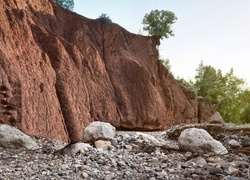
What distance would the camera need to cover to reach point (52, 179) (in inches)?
187

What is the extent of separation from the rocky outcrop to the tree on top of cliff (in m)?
1.07

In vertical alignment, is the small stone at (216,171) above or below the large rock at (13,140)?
below

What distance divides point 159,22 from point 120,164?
67.5 ft

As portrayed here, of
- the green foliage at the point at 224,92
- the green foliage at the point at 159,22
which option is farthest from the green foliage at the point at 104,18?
the green foliage at the point at 224,92

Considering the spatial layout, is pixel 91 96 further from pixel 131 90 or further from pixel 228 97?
pixel 228 97

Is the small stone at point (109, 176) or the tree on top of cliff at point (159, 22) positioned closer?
the small stone at point (109, 176)

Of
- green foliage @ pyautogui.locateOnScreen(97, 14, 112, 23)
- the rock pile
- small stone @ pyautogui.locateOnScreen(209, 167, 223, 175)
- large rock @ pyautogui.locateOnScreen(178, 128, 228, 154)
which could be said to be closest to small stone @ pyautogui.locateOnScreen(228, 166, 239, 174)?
the rock pile

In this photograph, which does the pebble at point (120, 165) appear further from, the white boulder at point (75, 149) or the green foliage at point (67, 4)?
the green foliage at point (67, 4)

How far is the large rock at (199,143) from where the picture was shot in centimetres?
720

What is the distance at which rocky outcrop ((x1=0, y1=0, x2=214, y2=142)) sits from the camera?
10.6 m

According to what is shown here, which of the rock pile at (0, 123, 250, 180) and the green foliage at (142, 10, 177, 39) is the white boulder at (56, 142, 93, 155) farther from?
the green foliage at (142, 10, 177, 39)

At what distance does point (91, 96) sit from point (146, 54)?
8.15 metres

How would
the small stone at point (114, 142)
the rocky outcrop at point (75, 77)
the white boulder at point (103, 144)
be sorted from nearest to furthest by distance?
the white boulder at point (103, 144) → the small stone at point (114, 142) → the rocky outcrop at point (75, 77)

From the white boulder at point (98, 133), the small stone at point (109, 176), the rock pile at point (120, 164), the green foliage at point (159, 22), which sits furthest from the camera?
the green foliage at point (159, 22)
